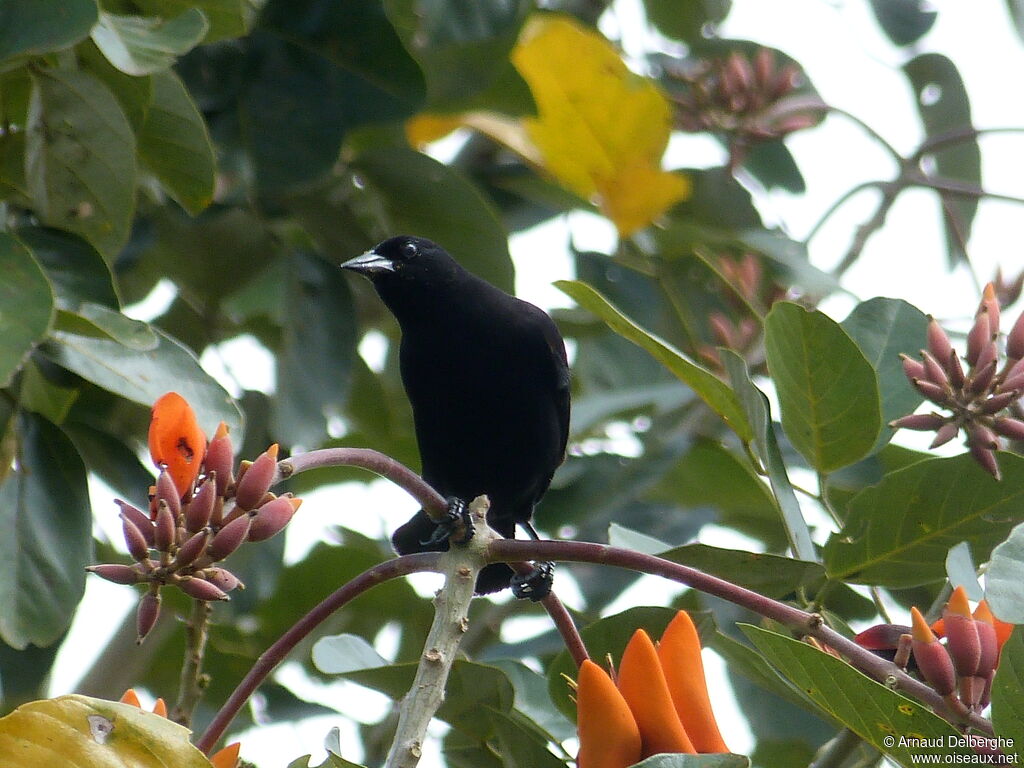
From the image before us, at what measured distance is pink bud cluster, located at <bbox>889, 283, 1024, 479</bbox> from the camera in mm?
1761

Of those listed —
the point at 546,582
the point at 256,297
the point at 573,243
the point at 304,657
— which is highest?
the point at 546,582

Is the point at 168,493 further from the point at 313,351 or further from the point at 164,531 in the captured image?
the point at 313,351

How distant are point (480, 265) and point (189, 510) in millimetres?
2116

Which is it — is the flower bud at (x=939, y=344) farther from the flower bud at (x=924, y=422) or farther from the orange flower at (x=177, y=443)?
the orange flower at (x=177, y=443)

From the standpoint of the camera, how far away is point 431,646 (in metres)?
1.50

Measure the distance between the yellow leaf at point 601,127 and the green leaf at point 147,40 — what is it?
1.54 meters

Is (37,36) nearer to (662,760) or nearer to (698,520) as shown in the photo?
(662,760)

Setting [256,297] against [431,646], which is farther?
[256,297]

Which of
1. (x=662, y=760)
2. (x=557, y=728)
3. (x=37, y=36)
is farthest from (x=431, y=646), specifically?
(x=37, y=36)

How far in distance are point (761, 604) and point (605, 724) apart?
0.23m

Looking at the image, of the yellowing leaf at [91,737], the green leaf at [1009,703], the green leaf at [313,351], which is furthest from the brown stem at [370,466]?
the green leaf at [313,351]

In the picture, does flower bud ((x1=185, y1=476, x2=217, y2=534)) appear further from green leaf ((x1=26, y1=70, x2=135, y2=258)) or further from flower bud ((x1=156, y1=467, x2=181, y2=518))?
green leaf ((x1=26, y1=70, x2=135, y2=258))

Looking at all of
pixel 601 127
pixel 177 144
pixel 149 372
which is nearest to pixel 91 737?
pixel 149 372

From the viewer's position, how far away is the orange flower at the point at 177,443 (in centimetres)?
146
